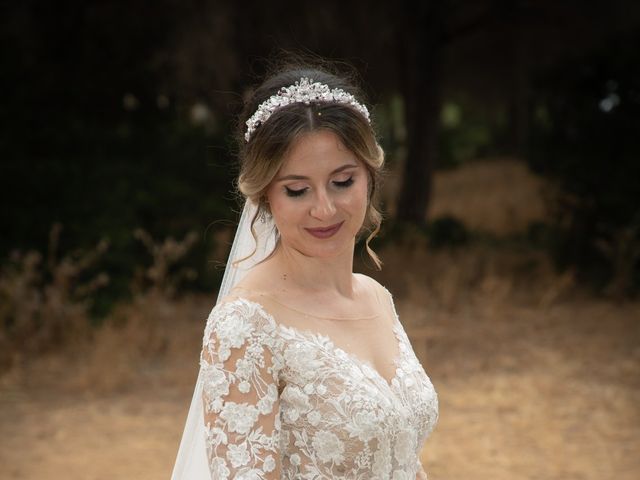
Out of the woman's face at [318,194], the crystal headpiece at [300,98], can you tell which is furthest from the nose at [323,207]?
the crystal headpiece at [300,98]

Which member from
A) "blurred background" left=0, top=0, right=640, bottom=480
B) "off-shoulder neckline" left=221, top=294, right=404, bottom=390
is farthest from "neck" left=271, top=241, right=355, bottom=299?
"blurred background" left=0, top=0, right=640, bottom=480

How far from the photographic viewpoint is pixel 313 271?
2.37 m

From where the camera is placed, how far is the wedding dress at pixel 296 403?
2025 millimetres

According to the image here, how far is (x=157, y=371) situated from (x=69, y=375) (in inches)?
27.0

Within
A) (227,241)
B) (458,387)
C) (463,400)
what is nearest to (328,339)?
(227,241)

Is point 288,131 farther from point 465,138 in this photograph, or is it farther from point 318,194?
point 465,138

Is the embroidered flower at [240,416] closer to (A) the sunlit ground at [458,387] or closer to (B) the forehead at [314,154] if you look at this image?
(B) the forehead at [314,154]

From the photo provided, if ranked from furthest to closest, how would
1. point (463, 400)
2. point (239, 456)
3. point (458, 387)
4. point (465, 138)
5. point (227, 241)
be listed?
point (465, 138) < point (458, 387) < point (463, 400) < point (227, 241) < point (239, 456)

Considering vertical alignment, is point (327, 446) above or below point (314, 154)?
below

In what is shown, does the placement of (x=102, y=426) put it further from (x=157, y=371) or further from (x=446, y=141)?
(x=446, y=141)

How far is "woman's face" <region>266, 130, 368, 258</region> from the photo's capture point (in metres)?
2.18

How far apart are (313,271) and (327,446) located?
0.46 metres

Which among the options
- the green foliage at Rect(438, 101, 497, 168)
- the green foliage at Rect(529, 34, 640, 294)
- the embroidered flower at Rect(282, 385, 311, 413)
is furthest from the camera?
the green foliage at Rect(438, 101, 497, 168)

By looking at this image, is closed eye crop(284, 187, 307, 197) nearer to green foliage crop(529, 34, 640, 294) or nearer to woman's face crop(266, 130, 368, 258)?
woman's face crop(266, 130, 368, 258)
